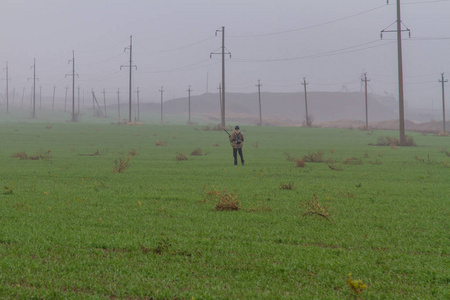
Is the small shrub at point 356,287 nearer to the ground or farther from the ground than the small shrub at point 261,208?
nearer to the ground

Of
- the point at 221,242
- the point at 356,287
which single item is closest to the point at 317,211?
the point at 221,242

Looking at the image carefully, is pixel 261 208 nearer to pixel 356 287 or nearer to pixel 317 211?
pixel 317 211

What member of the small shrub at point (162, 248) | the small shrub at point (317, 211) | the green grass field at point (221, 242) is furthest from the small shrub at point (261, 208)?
the small shrub at point (162, 248)

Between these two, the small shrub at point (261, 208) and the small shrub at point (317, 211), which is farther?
the small shrub at point (261, 208)

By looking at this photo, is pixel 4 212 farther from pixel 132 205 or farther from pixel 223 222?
pixel 223 222

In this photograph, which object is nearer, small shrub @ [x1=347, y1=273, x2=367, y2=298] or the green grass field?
small shrub @ [x1=347, y1=273, x2=367, y2=298]

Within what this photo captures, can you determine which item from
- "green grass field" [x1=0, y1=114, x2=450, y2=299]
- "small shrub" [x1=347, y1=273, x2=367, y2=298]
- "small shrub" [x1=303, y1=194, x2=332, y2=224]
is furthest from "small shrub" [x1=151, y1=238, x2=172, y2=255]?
"small shrub" [x1=303, y1=194, x2=332, y2=224]

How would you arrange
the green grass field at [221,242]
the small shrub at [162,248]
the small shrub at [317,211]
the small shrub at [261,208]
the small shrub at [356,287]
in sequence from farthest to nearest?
the small shrub at [261,208] → the small shrub at [317,211] → the small shrub at [162,248] → the green grass field at [221,242] → the small shrub at [356,287]

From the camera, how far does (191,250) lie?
A: 688 centimetres

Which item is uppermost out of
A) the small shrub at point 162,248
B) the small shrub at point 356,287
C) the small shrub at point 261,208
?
the small shrub at point 261,208

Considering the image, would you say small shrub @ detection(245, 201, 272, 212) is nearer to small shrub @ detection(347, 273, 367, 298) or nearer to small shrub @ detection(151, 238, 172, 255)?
small shrub @ detection(151, 238, 172, 255)

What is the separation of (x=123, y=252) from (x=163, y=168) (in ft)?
46.1

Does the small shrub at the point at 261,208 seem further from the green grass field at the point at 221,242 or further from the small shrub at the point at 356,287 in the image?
the small shrub at the point at 356,287

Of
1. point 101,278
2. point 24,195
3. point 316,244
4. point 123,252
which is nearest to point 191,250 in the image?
point 123,252
